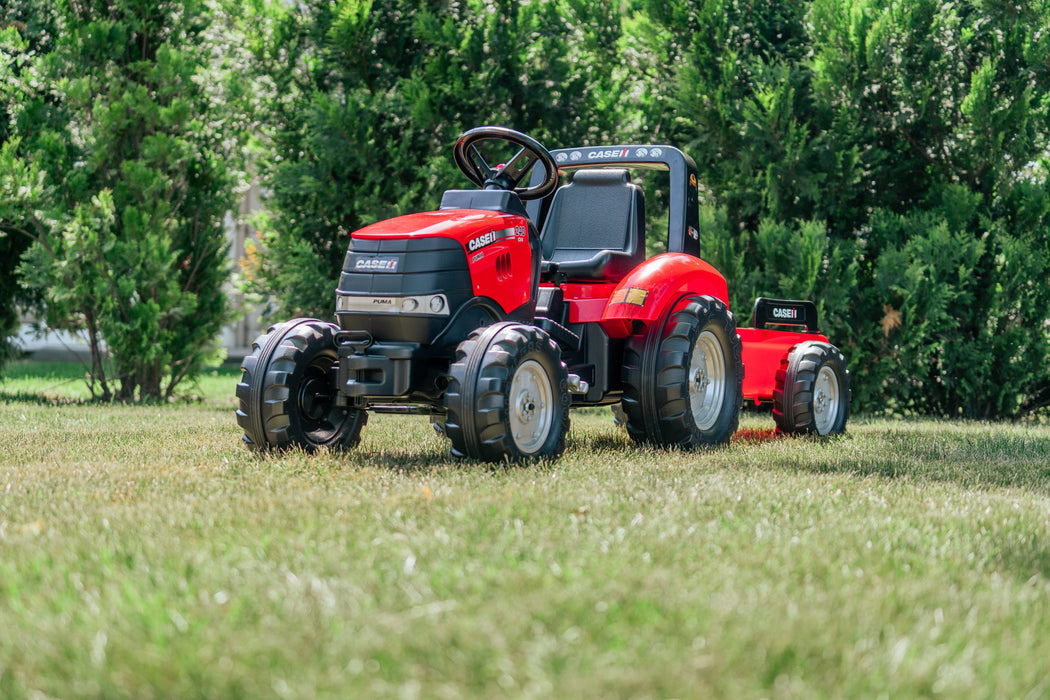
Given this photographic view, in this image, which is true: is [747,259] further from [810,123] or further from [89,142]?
[89,142]

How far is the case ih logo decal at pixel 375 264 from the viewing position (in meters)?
5.21

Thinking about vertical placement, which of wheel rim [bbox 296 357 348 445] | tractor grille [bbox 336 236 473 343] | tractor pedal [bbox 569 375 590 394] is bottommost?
wheel rim [bbox 296 357 348 445]

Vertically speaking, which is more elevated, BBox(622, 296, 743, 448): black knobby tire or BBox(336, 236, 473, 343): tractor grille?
BBox(336, 236, 473, 343): tractor grille

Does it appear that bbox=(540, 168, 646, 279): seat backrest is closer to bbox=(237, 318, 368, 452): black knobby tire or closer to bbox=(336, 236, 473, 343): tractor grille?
bbox=(336, 236, 473, 343): tractor grille

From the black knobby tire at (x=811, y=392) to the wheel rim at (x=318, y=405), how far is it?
314cm

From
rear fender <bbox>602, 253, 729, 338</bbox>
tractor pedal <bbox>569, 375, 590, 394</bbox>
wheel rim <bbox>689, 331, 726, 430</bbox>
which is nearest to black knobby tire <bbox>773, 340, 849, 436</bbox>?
wheel rim <bbox>689, 331, 726, 430</bbox>

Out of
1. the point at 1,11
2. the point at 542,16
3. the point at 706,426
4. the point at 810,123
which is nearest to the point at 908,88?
the point at 810,123

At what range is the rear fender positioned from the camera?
6.00 metres

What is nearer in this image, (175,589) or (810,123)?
(175,589)

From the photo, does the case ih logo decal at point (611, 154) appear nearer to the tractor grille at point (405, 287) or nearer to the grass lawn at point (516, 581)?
the tractor grille at point (405, 287)

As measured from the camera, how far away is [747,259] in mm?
10578

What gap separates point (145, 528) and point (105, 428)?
417 cm

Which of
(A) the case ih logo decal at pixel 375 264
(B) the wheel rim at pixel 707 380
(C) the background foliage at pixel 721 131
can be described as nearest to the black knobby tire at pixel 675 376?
(B) the wheel rim at pixel 707 380

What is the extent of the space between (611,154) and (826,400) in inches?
96.2
